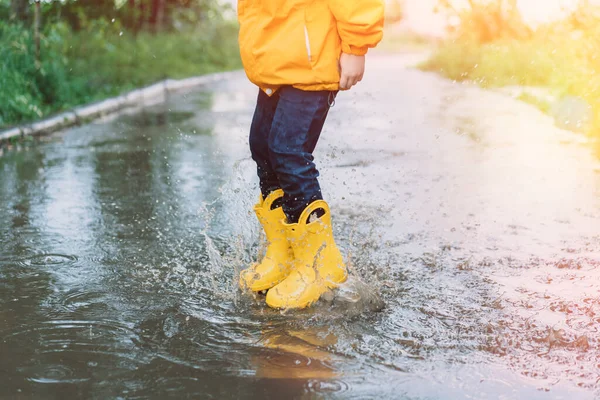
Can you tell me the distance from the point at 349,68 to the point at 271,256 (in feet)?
2.76

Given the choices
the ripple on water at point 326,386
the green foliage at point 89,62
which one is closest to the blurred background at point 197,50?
the green foliage at point 89,62

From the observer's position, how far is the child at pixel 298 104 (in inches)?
114

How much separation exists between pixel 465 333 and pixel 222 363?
0.86m

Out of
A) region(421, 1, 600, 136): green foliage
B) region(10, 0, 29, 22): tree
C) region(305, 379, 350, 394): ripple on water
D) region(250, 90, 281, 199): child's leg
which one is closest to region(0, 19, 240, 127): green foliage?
region(10, 0, 29, 22): tree

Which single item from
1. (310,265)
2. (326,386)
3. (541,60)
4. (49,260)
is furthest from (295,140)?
(541,60)

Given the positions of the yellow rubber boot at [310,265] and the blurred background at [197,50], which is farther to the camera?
the blurred background at [197,50]

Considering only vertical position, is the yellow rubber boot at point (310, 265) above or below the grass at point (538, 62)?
above

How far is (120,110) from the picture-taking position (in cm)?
1052

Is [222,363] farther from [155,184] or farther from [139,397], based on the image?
[155,184]

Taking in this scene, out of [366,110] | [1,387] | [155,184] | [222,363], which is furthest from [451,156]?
[1,387]

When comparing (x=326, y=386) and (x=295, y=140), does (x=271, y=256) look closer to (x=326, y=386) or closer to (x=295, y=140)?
(x=295, y=140)

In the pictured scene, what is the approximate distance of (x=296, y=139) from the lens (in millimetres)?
3002

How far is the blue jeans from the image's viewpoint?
9.82 feet

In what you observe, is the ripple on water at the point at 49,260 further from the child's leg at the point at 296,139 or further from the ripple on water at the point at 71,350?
the child's leg at the point at 296,139
